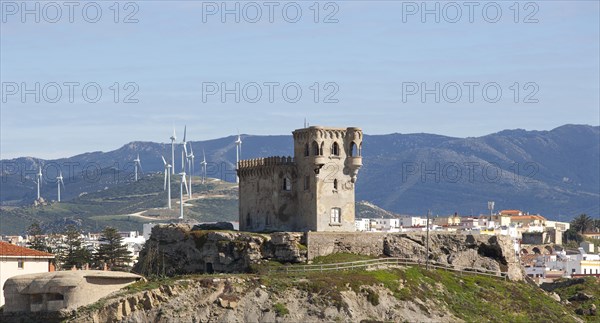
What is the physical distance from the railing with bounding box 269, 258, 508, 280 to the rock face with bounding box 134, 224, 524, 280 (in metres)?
0.57

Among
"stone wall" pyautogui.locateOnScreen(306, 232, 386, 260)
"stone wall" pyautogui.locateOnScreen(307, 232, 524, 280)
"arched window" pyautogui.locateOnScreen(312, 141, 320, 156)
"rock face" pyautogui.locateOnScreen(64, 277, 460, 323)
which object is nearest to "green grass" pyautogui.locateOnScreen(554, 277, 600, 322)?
"stone wall" pyautogui.locateOnScreen(307, 232, 524, 280)

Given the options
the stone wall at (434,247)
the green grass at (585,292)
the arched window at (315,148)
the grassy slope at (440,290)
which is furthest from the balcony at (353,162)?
the green grass at (585,292)

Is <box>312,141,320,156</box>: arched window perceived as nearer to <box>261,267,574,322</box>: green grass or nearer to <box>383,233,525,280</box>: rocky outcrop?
<box>383,233,525,280</box>: rocky outcrop

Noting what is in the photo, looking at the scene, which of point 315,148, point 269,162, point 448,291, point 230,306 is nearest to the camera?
point 230,306

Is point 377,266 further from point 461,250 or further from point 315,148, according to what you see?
point 461,250

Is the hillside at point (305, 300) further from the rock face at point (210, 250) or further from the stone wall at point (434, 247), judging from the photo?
the rock face at point (210, 250)

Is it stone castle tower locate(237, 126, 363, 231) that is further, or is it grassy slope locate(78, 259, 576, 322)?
stone castle tower locate(237, 126, 363, 231)

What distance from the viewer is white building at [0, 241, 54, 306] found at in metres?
109

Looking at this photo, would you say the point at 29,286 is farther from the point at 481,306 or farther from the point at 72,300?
the point at 481,306

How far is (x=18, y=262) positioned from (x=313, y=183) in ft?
75.0

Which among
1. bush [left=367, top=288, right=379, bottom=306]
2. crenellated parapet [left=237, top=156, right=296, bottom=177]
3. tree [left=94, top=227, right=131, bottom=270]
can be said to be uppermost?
crenellated parapet [left=237, top=156, right=296, bottom=177]

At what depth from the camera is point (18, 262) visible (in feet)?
363

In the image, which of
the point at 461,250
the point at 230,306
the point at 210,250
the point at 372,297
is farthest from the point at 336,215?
the point at 230,306

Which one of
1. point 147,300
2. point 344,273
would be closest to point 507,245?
point 344,273
